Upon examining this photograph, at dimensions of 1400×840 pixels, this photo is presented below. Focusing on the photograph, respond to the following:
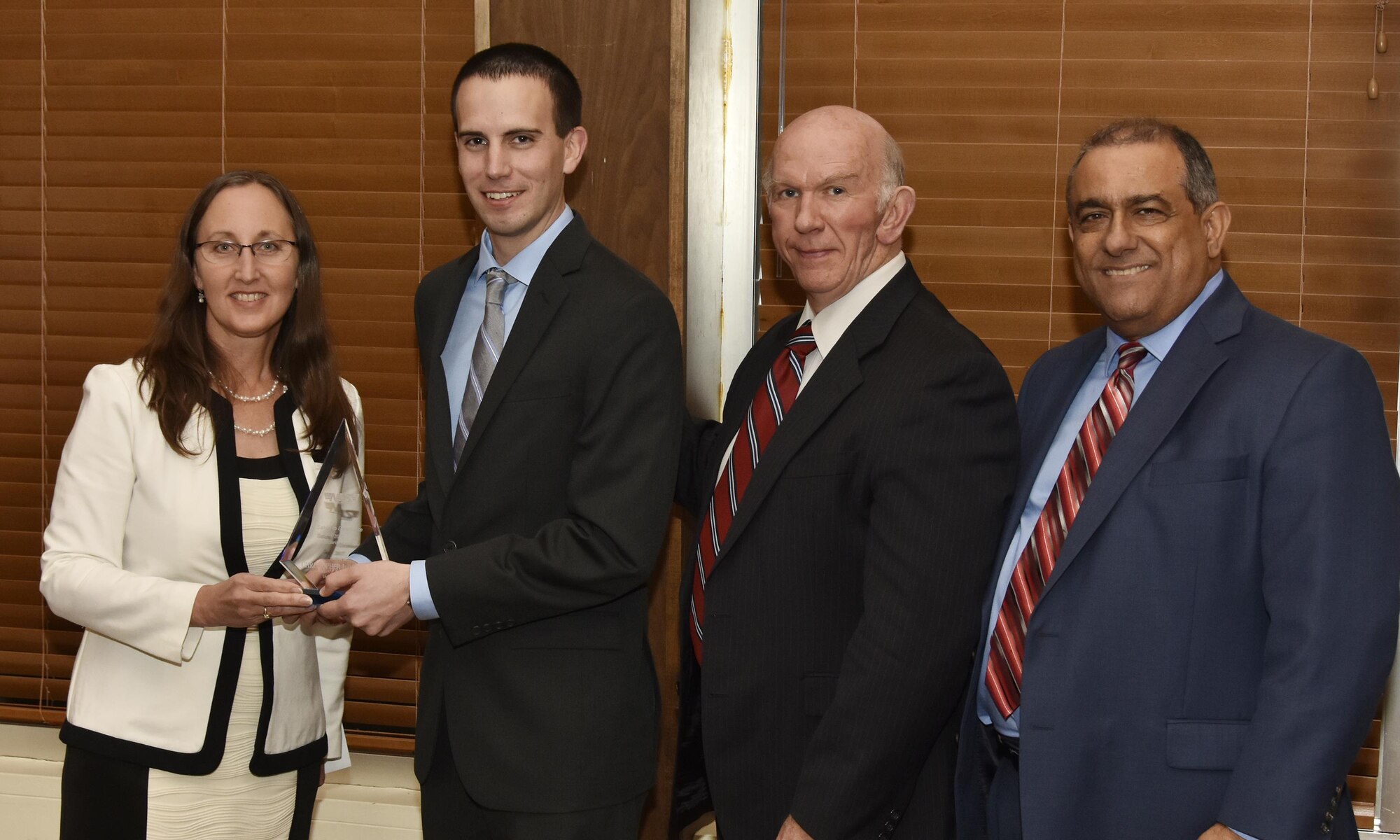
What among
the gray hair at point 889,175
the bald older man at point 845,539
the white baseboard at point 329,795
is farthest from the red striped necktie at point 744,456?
the white baseboard at point 329,795

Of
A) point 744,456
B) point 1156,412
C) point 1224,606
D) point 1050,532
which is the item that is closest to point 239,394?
point 744,456

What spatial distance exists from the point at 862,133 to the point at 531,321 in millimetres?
614

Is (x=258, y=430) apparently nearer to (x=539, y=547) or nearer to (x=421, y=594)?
(x=421, y=594)

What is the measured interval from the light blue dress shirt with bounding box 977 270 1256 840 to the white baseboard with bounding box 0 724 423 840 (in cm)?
175

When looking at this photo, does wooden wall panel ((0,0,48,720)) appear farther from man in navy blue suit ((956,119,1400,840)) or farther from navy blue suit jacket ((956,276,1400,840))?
navy blue suit jacket ((956,276,1400,840))

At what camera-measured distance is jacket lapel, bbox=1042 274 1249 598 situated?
1537 mm

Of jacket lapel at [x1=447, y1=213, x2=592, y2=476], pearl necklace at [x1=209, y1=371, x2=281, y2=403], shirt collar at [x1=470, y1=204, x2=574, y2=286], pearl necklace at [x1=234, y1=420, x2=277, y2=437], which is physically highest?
shirt collar at [x1=470, y1=204, x2=574, y2=286]

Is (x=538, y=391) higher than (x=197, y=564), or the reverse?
(x=538, y=391)

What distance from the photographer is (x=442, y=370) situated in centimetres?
188

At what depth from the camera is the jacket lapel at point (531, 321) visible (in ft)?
5.70

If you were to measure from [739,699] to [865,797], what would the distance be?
241 millimetres

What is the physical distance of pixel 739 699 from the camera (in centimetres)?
170

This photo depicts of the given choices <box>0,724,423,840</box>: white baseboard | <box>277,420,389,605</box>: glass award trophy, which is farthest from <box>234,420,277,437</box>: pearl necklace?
<box>0,724,423,840</box>: white baseboard

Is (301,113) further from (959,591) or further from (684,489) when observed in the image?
(959,591)
